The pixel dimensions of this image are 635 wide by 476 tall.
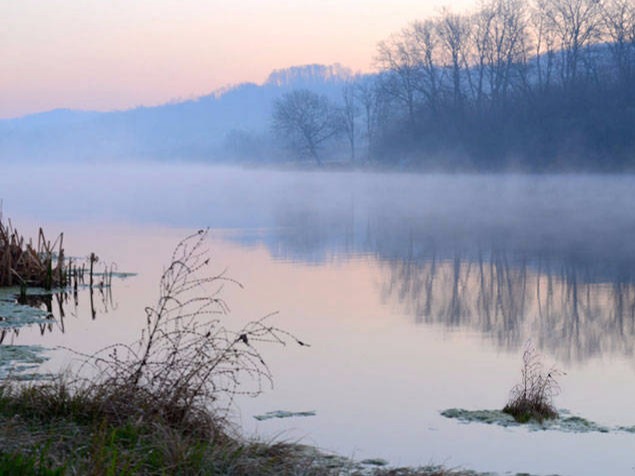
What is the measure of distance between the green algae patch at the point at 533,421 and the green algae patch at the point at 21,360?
201 inches

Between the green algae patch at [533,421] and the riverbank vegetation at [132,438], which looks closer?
the riverbank vegetation at [132,438]

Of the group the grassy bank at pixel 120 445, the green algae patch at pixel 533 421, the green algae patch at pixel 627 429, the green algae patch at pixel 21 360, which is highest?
the grassy bank at pixel 120 445

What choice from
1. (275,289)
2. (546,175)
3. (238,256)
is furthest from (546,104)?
(275,289)

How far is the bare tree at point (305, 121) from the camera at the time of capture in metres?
112

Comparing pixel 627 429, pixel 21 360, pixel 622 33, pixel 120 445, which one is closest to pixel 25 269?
pixel 21 360

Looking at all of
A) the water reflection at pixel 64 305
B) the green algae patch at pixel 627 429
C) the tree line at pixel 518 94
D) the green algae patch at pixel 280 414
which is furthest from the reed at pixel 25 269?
the tree line at pixel 518 94

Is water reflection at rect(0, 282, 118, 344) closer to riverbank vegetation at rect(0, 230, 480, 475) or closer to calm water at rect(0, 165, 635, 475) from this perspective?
calm water at rect(0, 165, 635, 475)

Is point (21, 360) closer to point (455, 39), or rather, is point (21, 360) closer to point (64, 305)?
point (64, 305)

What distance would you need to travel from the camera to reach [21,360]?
1351 centimetres

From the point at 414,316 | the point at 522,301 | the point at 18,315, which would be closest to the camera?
the point at 18,315

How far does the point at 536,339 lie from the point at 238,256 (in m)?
15.1

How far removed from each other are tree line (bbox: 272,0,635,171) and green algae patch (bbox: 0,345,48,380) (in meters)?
64.6

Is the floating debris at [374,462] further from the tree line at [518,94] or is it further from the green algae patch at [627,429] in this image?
the tree line at [518,94]

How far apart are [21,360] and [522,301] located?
11326mm
